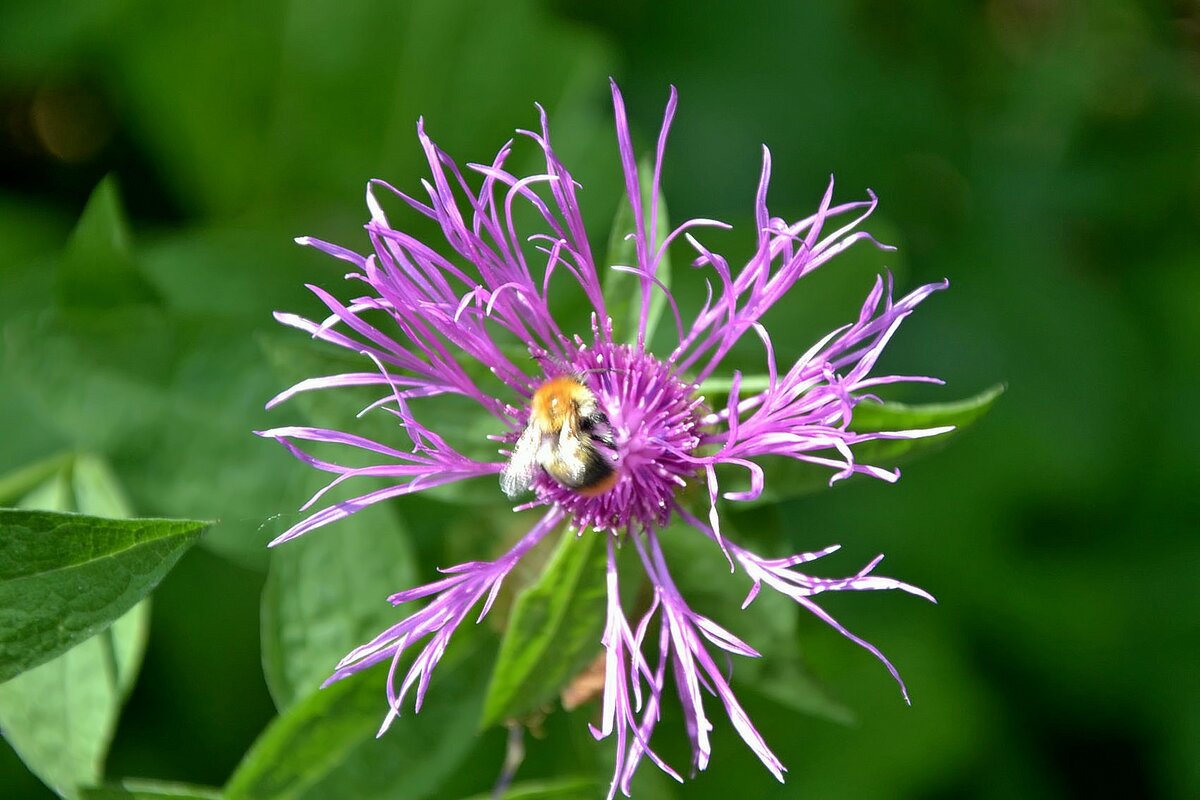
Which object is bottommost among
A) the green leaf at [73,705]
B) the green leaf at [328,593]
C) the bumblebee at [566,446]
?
the green leaf at [73,705]

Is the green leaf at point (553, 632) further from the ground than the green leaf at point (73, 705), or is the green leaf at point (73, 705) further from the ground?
the green leaf at point (553, 632)

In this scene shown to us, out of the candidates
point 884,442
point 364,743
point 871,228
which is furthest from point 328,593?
point 871,228

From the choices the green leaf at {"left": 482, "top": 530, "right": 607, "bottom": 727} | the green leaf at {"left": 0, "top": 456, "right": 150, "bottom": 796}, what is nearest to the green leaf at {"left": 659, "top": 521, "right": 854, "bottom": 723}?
the green leaf at {"left": 482, "top": 530, "right": 607, "bottom": 727}

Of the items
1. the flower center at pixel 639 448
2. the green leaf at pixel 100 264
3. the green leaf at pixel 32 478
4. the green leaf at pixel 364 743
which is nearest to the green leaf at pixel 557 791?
the green leaf at pixel 364 743

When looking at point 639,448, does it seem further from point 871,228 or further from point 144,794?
point 144,794

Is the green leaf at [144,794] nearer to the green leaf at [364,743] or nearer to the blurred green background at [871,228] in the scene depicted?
the green leaf at [364,743]

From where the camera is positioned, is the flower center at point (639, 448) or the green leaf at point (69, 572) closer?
the green leaf at point (69, 572)
